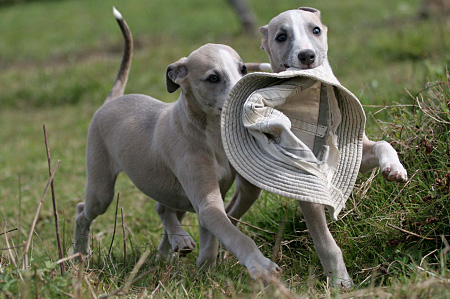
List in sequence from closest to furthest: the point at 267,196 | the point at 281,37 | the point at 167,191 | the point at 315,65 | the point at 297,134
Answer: the point at 297,134 < the point at 315,65 < the point at 281,37 < the point at 167,191 < the point at 267,196

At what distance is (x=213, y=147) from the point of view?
3533mm

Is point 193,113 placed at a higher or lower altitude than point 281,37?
lower

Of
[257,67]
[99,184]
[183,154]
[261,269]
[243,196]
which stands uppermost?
[257,67]

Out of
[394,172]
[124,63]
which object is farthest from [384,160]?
[124,63]

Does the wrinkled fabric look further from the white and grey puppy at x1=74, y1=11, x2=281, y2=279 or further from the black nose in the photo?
the white and grey puppy at x1=74, y1=11, x2=281, y2=279

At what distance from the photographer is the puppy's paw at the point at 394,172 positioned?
2.81 meters

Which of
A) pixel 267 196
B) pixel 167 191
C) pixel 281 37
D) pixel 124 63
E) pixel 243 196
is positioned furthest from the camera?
pixel 124 63

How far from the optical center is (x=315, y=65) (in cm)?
326

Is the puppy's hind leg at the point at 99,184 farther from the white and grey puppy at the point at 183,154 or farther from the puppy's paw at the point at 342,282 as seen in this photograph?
the puppy's paw at the point at 342,282

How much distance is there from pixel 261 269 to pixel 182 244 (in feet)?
3.87

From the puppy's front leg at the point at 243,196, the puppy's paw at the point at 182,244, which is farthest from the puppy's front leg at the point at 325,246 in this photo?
the puppy's paw at the point at 182,244

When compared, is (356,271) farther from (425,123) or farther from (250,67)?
(250,67)

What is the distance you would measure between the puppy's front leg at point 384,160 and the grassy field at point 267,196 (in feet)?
1.01

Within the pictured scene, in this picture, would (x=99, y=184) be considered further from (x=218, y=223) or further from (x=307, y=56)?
(x=307, y=56)
